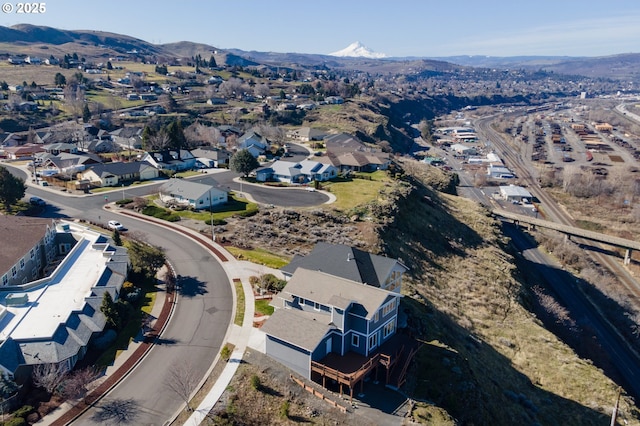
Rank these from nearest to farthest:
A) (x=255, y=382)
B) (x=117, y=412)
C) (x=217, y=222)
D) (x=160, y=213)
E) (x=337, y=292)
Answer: (x=117, y=412) < (x=255, y=382) < (x=337, y=292) < (x=217, y=222) < (x=160, y=213)

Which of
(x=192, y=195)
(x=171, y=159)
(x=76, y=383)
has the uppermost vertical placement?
(x=171, y=159)

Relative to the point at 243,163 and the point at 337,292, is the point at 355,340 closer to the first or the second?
the point at 337,292

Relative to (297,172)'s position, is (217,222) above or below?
below

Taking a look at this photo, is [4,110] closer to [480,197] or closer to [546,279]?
[480,197]

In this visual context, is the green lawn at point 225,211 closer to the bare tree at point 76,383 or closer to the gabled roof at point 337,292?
the gabled roof at point 337,292

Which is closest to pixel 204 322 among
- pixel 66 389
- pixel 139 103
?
pixel 66 389

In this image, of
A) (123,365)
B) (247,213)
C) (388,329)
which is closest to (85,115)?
(247,213)
